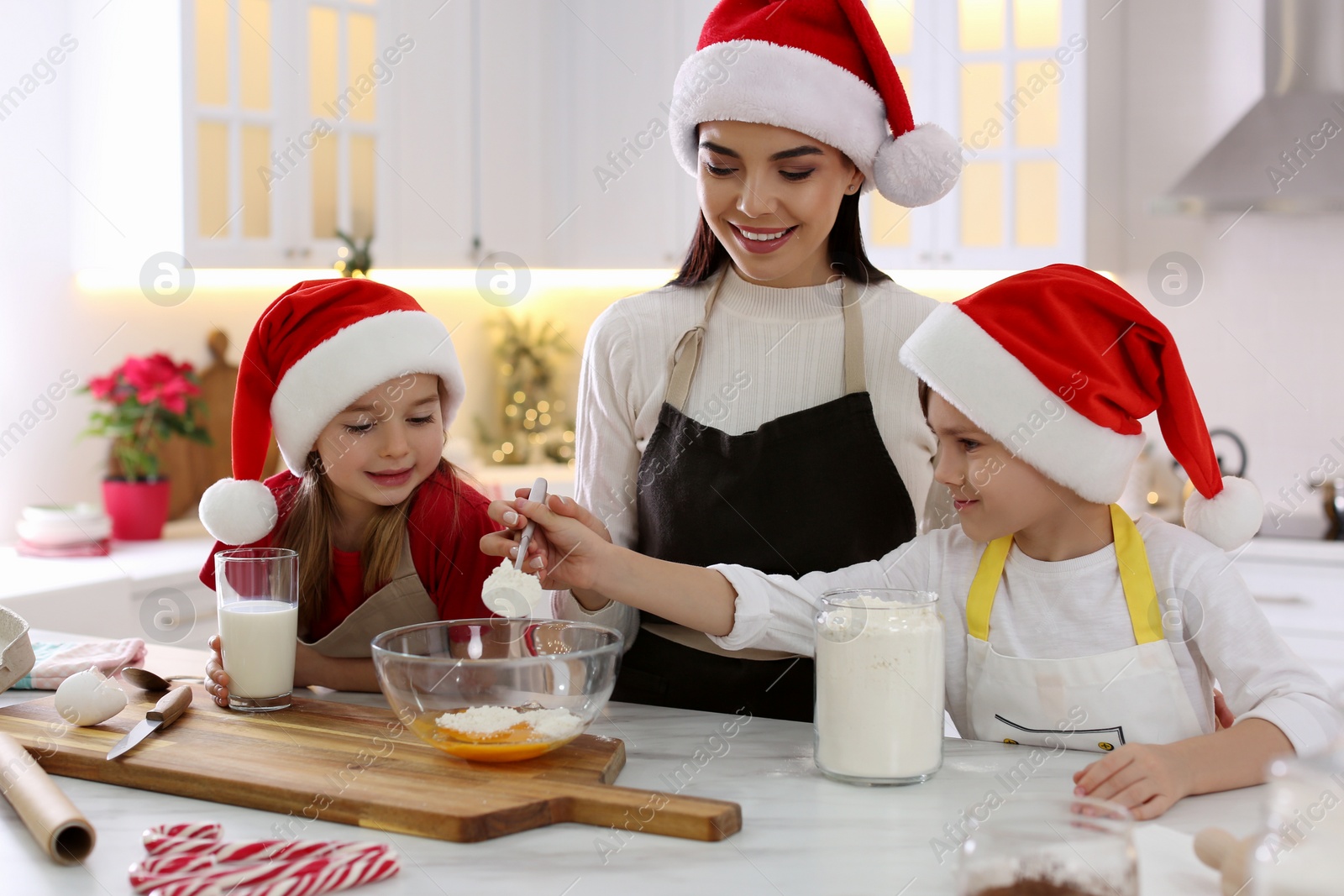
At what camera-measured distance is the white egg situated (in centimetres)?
115

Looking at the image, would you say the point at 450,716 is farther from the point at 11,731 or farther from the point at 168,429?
the point at 168,429

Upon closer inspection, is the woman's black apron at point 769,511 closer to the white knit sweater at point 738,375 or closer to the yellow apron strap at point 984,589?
the white knit sweater at point 738,375

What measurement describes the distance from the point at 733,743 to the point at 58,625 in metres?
1.66

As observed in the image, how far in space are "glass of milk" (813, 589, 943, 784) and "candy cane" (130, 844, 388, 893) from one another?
39cm

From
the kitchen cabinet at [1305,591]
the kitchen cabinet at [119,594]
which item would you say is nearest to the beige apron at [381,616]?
the kitchen cabinet at [119,594]

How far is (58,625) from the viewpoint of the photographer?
2.29m

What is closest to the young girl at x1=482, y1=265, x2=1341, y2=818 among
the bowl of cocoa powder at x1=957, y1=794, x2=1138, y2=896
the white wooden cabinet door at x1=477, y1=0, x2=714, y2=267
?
the bowl of cocoa powder at x1=957, y1=794, x2=1138, y2=896

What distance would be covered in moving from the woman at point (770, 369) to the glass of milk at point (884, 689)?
39 cm

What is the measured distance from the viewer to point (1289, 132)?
3.00 meters

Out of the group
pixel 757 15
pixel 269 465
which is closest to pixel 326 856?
pixel 757 15

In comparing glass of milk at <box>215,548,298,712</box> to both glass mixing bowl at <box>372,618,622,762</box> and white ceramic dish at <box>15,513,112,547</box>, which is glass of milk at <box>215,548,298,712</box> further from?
white ceramic dish at <box>15,513,112,547</box>

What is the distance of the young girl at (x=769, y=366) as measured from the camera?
55.1 inches

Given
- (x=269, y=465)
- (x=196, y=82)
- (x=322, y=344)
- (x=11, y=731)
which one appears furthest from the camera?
(x=269, y=465)

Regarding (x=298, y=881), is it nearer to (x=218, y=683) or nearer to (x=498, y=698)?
(x=498, y=698)
